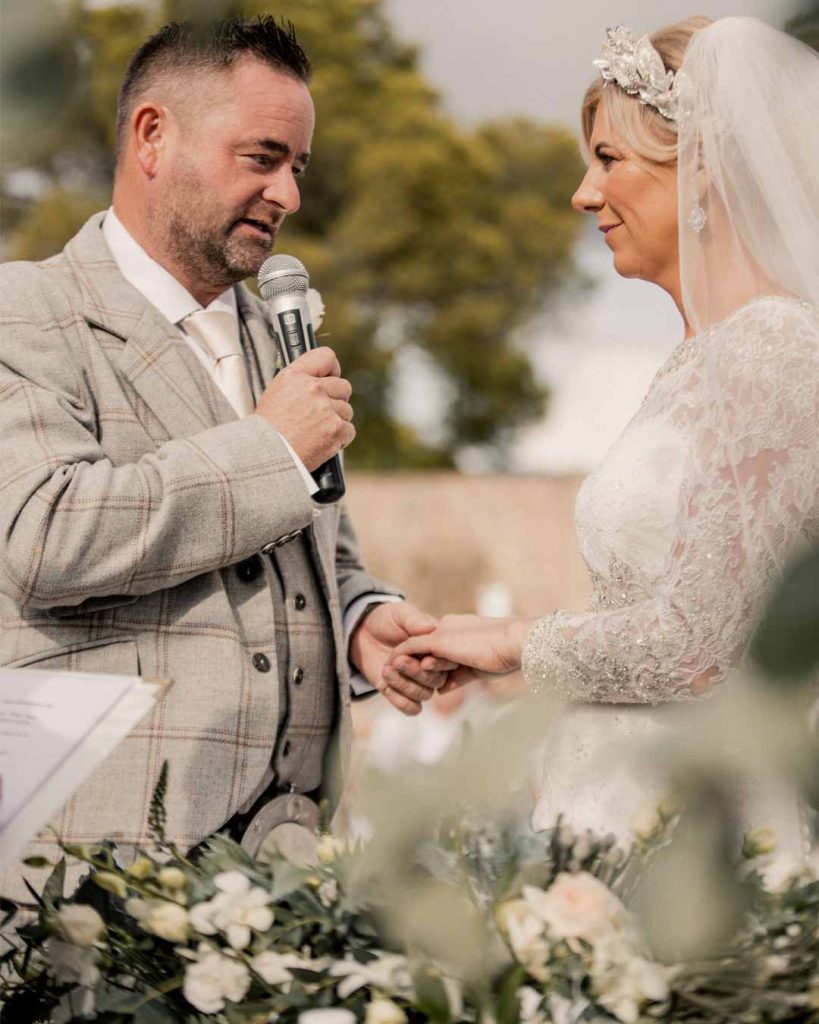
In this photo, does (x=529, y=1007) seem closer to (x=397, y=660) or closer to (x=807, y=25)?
(x=807, y=25)

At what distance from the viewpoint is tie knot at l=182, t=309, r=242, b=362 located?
2480 mm

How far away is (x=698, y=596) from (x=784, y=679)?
1.49m

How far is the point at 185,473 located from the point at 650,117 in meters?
1.02

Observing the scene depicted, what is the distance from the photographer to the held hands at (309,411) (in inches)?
84.4

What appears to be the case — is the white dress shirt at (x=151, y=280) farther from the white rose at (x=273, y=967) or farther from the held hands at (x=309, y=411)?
the white rose at (x=273, y=967)

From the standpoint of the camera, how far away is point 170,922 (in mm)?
1174

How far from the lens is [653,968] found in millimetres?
903

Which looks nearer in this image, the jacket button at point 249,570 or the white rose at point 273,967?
the white rose at point 273,967

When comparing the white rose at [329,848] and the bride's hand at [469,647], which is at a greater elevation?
the bride's hand at [469,647]

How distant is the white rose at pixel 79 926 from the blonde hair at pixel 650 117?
1.59 m

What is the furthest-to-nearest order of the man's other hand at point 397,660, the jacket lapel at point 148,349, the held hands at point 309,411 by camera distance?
1. the man's other hand at point 397,660
2. the jacket lapel at point 148,349
3. the held hands at point 309,411

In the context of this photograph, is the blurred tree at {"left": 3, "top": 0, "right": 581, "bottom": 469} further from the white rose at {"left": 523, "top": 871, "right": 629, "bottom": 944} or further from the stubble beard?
the white rose at {"left": 523, "top": 871, "right": 629, "bottom": 944}

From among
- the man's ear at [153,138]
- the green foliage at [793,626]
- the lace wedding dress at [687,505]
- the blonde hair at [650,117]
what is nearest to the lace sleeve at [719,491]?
the lace wedding dress at [687,505]

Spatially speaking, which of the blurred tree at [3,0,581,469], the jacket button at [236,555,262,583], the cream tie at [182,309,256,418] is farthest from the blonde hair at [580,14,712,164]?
the blurred tree at [3,0,581,469]
